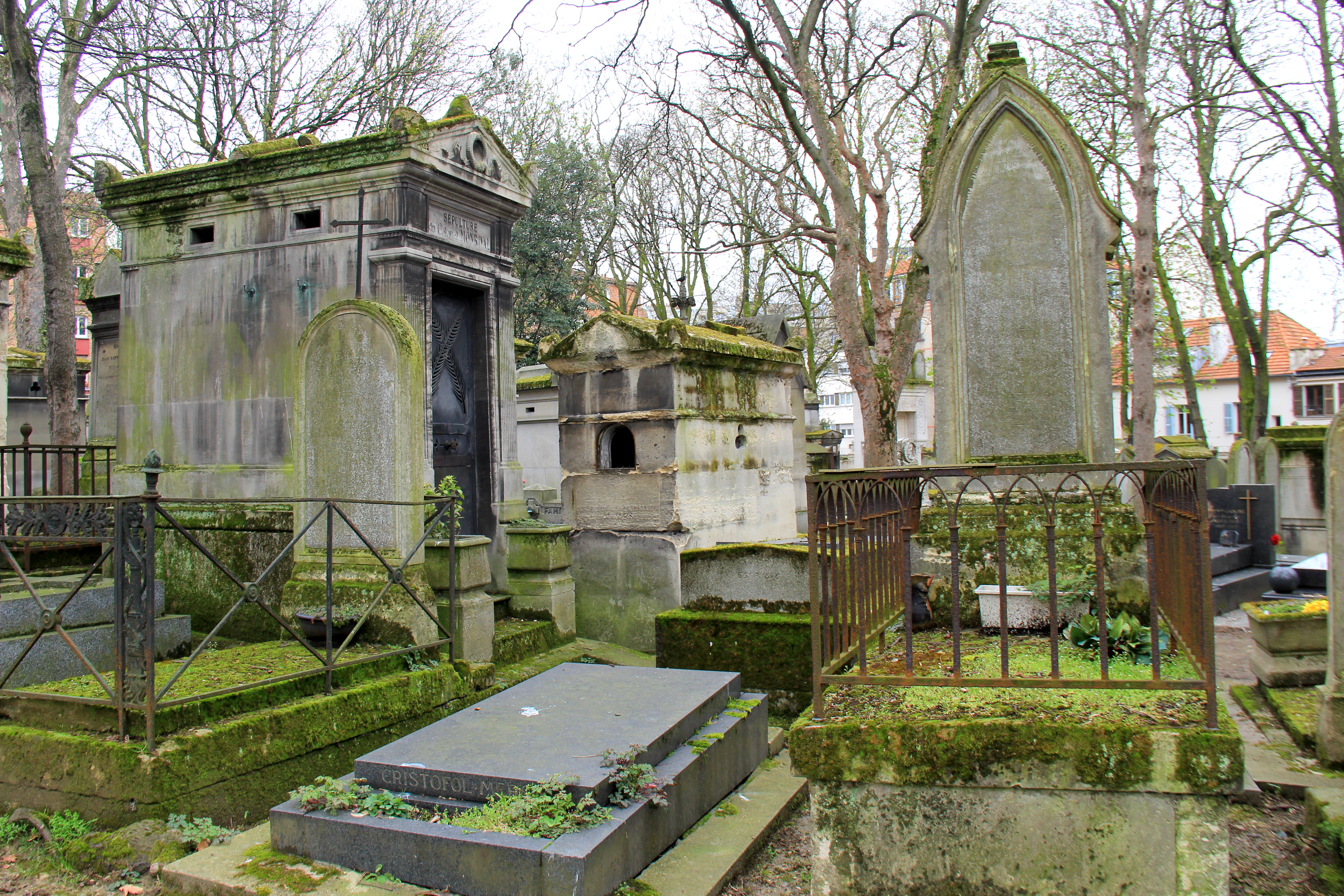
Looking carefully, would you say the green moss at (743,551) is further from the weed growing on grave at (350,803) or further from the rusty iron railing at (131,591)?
the weed growing on grave at (350,803)

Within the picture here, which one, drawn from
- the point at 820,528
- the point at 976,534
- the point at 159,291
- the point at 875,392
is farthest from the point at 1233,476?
the point at 159,291

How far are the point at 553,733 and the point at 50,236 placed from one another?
771 centimetres

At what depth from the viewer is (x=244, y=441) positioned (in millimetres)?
6934

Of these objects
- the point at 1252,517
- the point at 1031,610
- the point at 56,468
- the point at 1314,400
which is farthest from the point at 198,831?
the point at 1314,400

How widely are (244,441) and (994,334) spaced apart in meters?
5.89

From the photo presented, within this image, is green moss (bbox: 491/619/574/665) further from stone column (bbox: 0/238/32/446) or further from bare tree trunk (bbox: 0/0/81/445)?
bare tree trunk (bbox: 0/0/81/445)

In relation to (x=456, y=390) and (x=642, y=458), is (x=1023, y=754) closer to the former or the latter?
Answer: (x=642, y=458)

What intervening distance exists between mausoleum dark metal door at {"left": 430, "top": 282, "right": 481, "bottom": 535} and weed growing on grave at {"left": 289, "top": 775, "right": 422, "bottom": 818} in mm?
4361

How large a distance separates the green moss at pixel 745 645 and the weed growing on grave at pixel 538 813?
2.33 m

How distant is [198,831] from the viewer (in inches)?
132

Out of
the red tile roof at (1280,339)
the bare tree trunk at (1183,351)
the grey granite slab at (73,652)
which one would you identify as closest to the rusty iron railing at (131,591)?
the grey granite slab at (73,652)

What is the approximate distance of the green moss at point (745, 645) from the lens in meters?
5.30

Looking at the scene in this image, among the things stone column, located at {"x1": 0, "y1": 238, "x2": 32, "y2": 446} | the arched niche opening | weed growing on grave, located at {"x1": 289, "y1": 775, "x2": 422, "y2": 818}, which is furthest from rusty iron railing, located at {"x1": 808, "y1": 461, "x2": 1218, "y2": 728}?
stone column, located at {"x1": 0, "y1": 238, "x2": 32, "y2": 446}

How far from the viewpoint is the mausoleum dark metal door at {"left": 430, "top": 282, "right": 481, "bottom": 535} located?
24.1ft
